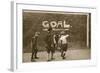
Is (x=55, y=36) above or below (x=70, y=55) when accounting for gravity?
above

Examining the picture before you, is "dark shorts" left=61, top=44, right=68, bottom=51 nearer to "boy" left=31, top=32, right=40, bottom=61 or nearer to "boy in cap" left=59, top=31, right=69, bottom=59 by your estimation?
"boy in cap" left=59, top=31, right=69, bottom=59

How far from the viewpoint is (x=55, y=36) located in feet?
4.63

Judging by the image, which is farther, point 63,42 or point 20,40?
point 63,42

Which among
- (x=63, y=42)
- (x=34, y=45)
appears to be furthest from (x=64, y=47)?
(x=34, y=45)

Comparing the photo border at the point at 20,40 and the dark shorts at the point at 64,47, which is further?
the dark shorts at the point at 64,47

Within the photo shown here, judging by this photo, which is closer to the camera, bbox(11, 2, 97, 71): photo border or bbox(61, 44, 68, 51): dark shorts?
bbox(11, 2, 97, 71): photo border

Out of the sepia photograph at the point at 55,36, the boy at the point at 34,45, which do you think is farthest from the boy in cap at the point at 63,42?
the boy at the point at 34,45

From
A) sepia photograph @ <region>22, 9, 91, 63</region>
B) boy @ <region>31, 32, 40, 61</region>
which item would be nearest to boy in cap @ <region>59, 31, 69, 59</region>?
sepia photograph @ <region>22, 9, 91, 63</region>

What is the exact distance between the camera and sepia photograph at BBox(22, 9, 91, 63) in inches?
52.9

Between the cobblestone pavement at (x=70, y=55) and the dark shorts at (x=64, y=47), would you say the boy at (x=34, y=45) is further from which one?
the dark shorts at (x=64, y=47)

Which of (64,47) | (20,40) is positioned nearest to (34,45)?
(20,40)

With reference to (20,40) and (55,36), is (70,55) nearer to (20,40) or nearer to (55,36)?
(55,36)

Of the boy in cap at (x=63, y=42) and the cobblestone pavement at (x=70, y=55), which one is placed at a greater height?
the boy in cap at (x=63, y=42)

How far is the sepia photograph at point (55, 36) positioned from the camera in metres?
1.34
